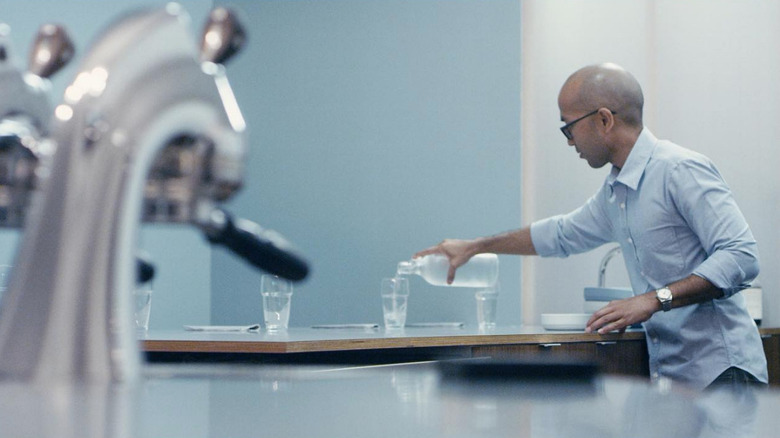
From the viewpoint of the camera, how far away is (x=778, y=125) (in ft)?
11.0

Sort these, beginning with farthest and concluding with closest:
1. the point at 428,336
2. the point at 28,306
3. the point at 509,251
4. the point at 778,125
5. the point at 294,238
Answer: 1. the point at 294,238
2. the point at 778,125
3. the point at 509,251
4. the point at 428,336
5. the point at 28,306

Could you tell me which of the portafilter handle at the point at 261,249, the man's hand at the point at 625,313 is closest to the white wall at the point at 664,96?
the man's hand at the point at 625,313

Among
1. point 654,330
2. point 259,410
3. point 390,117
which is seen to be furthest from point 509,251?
point 259,410

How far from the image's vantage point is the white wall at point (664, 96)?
3.38 m

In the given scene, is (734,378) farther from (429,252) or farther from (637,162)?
(429,252)

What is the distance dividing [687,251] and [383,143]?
4.62 ft

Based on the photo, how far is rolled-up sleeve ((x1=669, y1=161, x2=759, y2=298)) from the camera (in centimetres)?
221

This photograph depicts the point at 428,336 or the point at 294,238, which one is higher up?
the point at 294,238

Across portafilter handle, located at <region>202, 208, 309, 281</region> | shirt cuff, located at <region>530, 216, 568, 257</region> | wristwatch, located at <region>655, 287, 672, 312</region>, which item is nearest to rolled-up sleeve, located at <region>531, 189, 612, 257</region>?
shirt cuff, located at <region>530, 216, 568, 257</region>

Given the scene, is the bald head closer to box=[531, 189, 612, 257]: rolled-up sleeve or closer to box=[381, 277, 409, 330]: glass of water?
box=[531, 189, 612, 257]: rolled-up sleeve

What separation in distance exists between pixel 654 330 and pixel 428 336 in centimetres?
60

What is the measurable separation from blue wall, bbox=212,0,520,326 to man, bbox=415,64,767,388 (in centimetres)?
83

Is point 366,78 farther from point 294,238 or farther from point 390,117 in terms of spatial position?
point 294,238

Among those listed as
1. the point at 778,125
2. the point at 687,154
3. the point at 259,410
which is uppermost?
the point at 778,125
